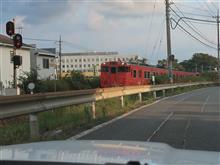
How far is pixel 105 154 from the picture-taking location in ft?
12.7

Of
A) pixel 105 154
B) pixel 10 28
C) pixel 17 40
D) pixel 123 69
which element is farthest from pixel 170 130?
pixel 123 69

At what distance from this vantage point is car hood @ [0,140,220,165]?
3.67m

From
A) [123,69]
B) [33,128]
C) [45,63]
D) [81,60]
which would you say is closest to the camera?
[33,128]

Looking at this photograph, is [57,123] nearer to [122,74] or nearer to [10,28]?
[10,28]

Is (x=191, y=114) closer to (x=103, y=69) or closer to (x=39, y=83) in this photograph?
(x=39, y=83)

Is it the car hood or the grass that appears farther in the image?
the grass

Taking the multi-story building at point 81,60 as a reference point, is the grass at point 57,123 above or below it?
below

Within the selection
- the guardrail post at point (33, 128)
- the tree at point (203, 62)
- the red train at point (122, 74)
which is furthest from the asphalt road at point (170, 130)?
the tree at point (203, 62)

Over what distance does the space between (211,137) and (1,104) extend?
507 centimetres

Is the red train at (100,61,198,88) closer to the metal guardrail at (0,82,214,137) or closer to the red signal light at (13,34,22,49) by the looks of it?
the red signal light at (13,34,22,49)

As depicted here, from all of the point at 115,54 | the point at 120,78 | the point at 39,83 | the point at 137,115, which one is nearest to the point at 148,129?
the point at 137,115

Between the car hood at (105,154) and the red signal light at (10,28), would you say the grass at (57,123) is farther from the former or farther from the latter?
the car hood at (105,154)

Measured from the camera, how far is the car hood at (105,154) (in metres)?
Answer: 3.67

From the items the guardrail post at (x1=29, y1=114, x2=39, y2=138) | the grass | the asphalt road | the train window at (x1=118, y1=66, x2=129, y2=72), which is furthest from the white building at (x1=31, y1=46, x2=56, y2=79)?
the guardrail post at (x1=29, y1=114, x2=39, y2=138)
